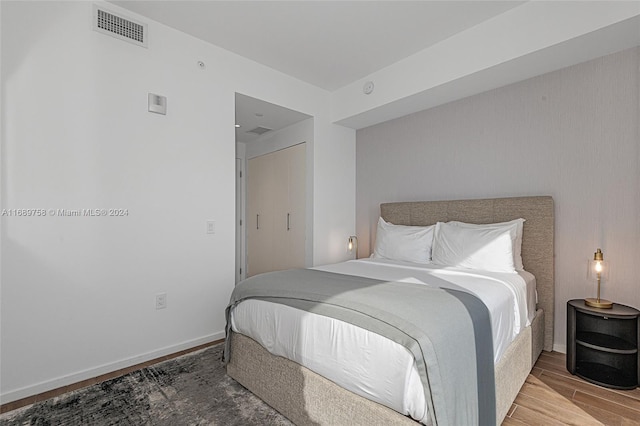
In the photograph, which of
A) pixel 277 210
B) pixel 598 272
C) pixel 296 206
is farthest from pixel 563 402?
pixel 277 210

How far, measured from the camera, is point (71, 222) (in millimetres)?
2250

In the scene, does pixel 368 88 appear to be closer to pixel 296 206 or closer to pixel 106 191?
pixel 296 206

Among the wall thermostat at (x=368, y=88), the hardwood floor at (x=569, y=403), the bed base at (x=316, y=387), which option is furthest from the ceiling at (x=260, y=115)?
the hardwood floor at (x=569, y=403)

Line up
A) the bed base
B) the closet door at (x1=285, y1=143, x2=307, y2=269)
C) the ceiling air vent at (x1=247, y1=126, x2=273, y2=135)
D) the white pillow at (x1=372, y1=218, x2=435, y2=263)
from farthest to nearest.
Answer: the ceiling air vent at (x1=247, y1=126, x2=273, y2=135) → the closet door at (x1=285, y1=143, x2=307, y2=269) → the white pillow at (x1=372, y1=218, x2=435, y2=263) → the bed base

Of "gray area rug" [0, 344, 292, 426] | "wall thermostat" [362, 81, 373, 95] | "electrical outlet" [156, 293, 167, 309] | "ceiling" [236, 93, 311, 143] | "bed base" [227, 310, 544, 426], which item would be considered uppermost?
"wall thermostat" [362, 81, 373, 95]

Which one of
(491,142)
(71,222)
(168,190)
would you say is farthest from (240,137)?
(491,142)

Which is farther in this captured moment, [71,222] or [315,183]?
[315,183]

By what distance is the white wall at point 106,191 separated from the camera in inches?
81.4

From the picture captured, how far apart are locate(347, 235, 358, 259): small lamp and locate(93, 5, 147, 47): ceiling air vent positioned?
2994mm

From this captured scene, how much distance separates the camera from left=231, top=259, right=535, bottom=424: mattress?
4.23 ft

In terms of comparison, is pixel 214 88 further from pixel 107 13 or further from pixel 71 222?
pixel 71 222

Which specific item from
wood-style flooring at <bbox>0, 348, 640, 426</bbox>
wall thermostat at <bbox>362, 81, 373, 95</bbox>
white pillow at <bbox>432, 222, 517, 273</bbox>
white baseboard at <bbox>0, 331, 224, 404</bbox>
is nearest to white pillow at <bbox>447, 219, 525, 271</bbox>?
white pillow at <bbox>432, 222, 517, 273</bbox>

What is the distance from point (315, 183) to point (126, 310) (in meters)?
2.31

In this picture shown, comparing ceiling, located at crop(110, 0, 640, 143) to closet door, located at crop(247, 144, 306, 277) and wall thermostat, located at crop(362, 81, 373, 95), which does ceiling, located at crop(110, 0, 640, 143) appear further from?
closet door, located at crop(247, 144, 306, 277)
